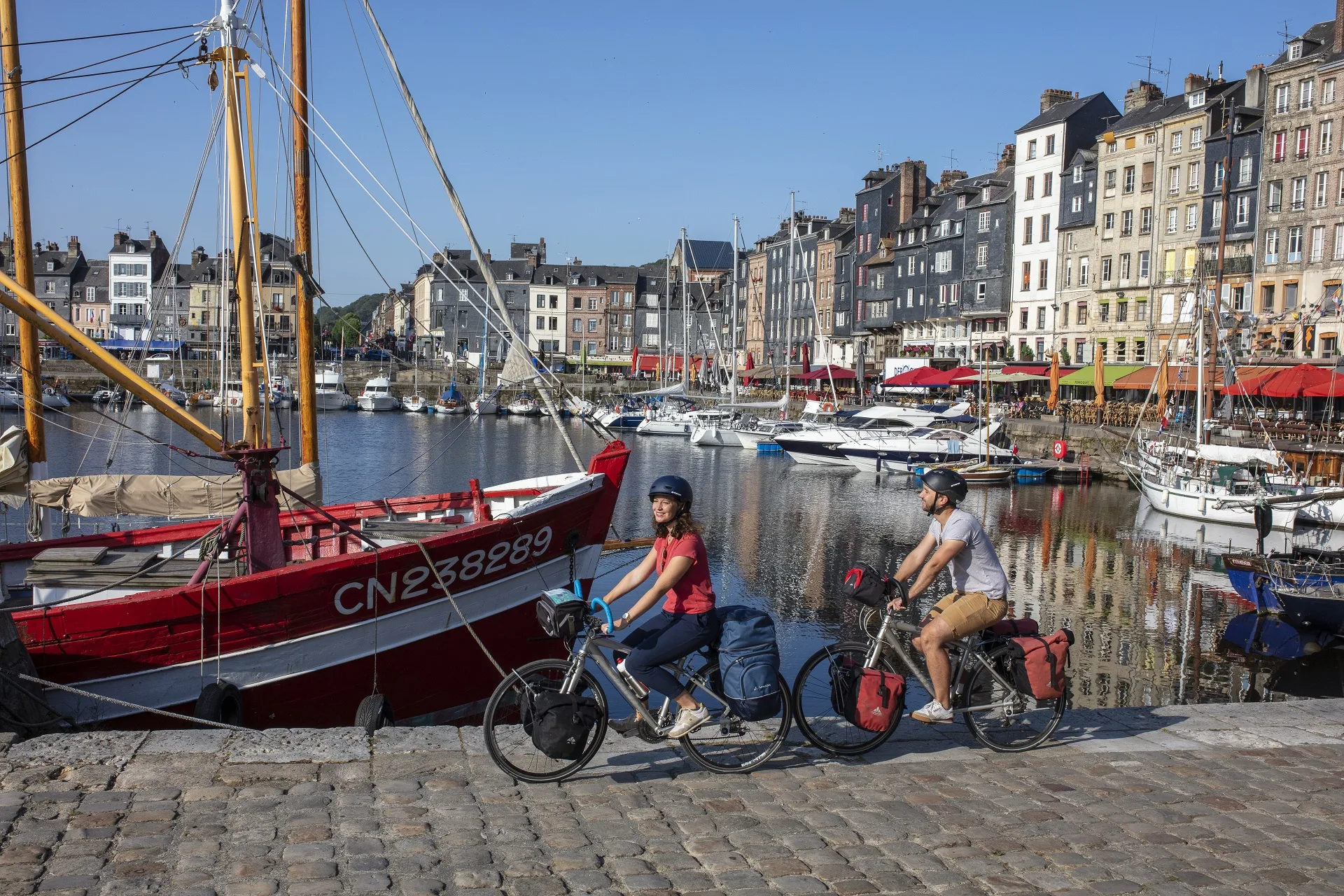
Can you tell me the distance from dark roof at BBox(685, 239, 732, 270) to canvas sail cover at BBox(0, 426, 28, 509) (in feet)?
427

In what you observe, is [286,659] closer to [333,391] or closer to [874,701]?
[874,701]

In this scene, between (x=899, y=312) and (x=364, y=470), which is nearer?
(x=364, y=470)

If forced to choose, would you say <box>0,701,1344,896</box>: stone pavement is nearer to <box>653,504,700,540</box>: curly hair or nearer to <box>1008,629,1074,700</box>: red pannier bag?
<box>1008,629,1074,700</box>: red pannier bag

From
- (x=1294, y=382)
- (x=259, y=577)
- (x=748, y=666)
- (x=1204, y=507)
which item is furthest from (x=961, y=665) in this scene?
(x=1294, y=382)

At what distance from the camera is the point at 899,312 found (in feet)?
290

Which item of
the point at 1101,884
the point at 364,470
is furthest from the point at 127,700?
the point at 364,470

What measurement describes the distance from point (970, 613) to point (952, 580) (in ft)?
0.82

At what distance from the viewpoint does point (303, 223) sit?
17703mm

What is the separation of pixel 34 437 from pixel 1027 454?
1833 inches

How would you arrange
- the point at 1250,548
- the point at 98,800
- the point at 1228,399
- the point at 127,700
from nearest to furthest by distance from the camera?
the point at 98,800, the point at 127,700, the point at 1250,548, the point at 1228,399

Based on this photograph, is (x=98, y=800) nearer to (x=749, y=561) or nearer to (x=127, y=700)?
(x=127, y=700)

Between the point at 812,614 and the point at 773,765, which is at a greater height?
the point at 773,765

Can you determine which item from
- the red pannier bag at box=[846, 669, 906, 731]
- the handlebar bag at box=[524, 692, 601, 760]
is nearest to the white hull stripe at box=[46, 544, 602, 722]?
the handlebar bag at box=[524, 692, 601, 760]

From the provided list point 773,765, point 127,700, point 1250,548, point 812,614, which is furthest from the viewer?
→ point 1250,548
